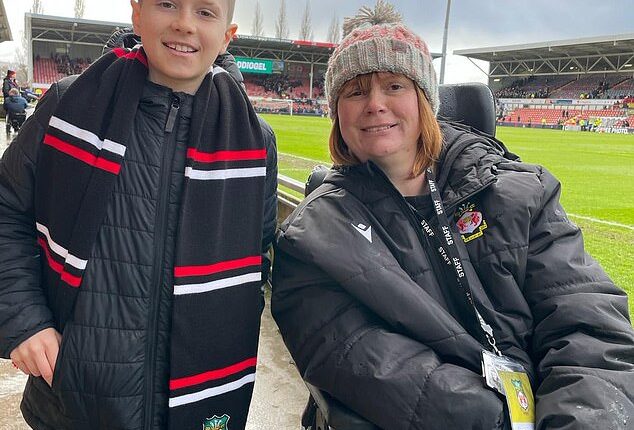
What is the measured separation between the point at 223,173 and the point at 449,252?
2.14ft

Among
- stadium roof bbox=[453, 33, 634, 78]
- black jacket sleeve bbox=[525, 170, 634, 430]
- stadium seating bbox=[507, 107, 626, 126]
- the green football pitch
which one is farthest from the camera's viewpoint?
stadium roof bbox=[453, 33, 634, 78]

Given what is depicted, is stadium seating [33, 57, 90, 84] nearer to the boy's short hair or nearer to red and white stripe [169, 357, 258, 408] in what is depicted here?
the boy's short hair

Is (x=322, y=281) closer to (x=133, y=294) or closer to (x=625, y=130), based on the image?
(x=133, y=294)

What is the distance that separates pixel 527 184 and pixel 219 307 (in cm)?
93

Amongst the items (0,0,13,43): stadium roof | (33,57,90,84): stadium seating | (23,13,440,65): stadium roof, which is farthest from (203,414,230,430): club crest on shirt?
(33,57,90,84): stadium seating

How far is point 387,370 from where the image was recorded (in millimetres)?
1272

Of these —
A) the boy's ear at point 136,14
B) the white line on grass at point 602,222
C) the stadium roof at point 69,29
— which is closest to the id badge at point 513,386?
the boy's ear at point 136,14

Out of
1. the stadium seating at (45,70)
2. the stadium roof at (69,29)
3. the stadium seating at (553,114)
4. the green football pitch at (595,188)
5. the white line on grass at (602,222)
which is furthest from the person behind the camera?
the stadium seating at (45,70)

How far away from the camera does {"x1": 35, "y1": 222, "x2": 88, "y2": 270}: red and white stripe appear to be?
4.35 feet

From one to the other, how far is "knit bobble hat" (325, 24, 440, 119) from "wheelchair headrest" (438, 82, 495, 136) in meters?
0.40

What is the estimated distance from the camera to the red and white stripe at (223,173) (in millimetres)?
1433

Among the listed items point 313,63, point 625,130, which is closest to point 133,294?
point 625,130

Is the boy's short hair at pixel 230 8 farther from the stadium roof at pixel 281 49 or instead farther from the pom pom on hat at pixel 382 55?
the stadium roof at pixel 281 49

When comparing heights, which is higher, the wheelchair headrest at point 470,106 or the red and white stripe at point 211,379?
the wheelchair headrest at point 470,106
